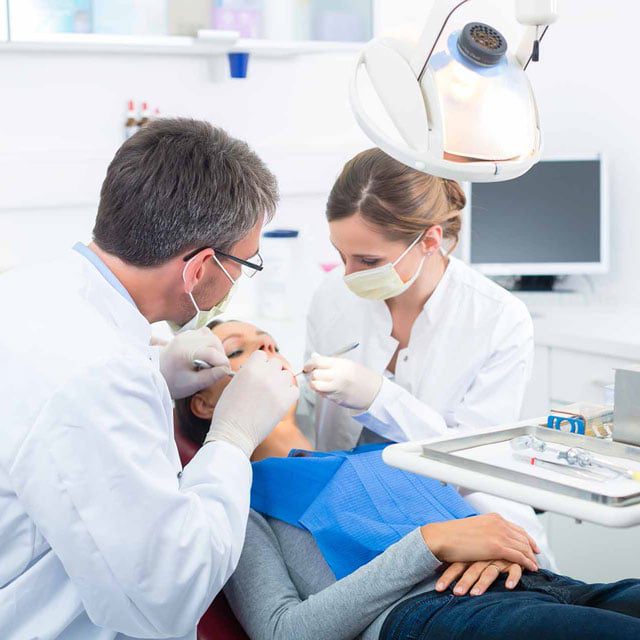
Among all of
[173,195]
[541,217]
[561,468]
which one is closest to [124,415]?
[173,195]

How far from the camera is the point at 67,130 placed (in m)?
2.58

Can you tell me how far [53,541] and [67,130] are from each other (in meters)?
1.60

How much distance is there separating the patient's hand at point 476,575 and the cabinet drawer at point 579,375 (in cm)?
129

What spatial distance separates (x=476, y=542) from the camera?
4.89ft

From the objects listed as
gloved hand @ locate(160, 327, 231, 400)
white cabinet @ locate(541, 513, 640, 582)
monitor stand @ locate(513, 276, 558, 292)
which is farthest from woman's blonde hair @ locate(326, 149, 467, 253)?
monitor stand @ locate(513, 276, 558, 292)

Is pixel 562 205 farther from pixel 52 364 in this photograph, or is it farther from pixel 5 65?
pixel 52 364

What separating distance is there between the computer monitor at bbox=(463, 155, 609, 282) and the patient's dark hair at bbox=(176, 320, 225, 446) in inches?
52.0

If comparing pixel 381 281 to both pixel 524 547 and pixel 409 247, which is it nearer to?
pixel 409 247

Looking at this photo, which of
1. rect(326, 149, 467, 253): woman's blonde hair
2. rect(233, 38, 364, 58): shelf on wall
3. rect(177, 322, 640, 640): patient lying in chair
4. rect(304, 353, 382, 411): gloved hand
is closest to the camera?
rect(177, 322, 640, 640): patient lying in chair

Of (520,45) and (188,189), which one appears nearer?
(520,45)

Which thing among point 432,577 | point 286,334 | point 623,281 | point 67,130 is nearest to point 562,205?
point 623,281

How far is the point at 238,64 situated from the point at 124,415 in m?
1.74

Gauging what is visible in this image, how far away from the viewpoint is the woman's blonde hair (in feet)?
6.40

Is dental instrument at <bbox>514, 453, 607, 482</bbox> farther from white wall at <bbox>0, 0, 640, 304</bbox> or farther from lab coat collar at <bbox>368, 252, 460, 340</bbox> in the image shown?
white wall at <bbox>0, 0, 640, 304</bbox>
